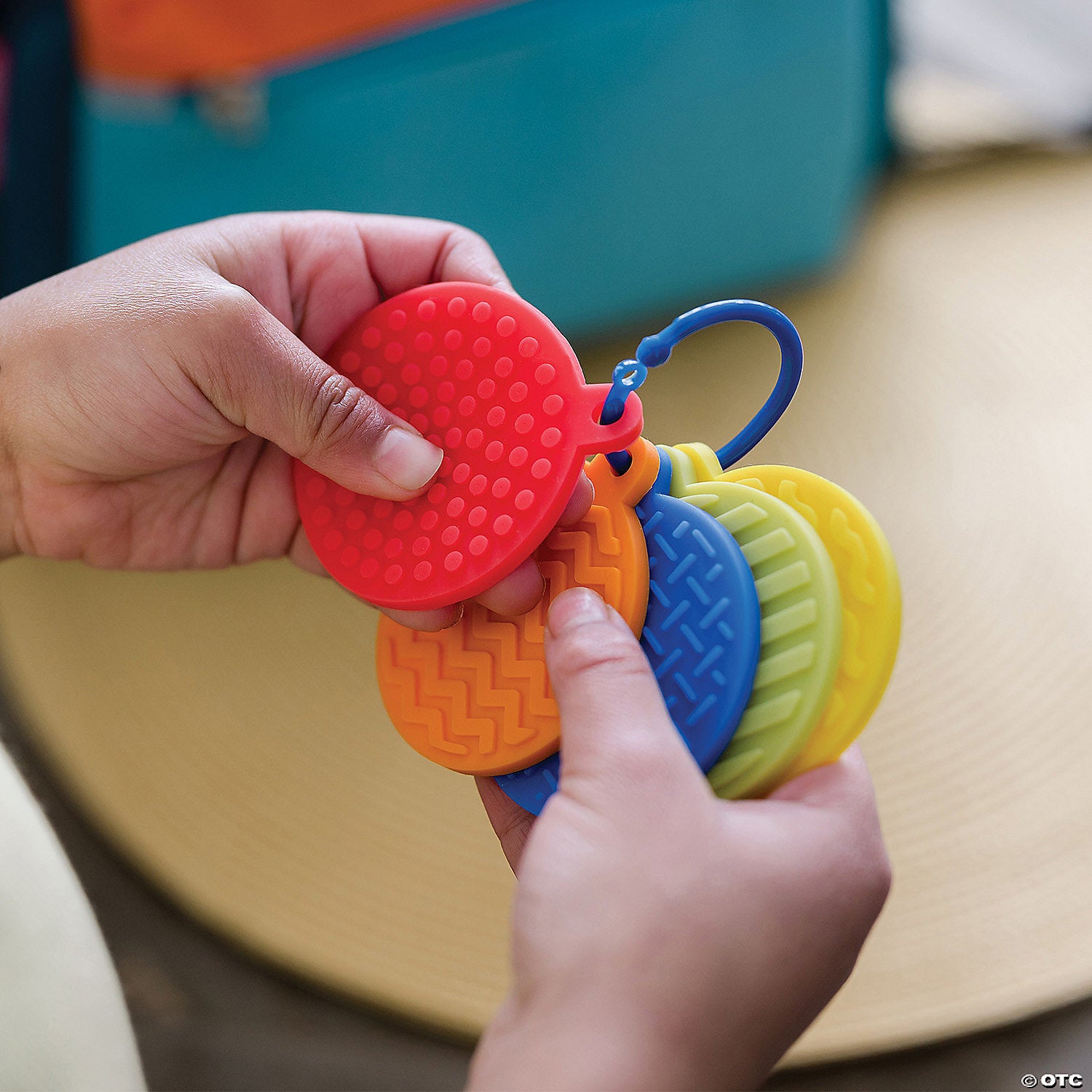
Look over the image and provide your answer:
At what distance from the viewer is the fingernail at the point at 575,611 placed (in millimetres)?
492

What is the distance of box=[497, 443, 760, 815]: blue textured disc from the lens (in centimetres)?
48

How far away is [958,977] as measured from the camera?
850 millimetres

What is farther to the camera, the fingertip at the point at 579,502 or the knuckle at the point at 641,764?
the fingertip at the point at 579,502

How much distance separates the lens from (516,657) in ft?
1.83

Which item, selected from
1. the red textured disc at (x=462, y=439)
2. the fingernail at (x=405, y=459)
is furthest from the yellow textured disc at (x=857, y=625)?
the fingernail at (x=405, y=459)

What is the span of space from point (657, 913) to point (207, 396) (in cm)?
40

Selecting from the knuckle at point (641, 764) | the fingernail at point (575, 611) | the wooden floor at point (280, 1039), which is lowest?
the wooden floor at point (280, 1039)

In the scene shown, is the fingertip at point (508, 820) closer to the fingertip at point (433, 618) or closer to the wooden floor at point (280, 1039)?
the fingertip at point (433, 618)

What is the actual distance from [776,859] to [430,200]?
2.85 feet

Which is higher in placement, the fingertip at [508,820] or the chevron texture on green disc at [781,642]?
the chevron texture on green disc at [781,642]

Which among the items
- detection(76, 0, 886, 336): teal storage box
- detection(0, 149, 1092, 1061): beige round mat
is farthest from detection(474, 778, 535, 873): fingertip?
detection(76, 0, 886, 336): teal storage box

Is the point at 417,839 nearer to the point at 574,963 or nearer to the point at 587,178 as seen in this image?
the point at 574,963

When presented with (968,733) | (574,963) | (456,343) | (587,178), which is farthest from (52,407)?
(968,733)

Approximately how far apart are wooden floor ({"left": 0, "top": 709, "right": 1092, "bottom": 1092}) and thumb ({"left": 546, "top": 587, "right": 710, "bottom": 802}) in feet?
1.75
